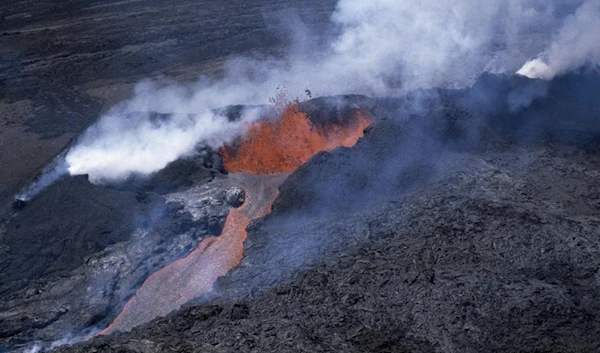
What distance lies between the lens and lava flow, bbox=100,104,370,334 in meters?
12.1

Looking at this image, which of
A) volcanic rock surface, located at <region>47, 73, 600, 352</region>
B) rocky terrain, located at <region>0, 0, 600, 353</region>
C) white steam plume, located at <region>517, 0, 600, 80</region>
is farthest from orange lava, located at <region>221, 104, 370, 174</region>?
white steam plume, located at <region>517, 0, 600, 80</region>

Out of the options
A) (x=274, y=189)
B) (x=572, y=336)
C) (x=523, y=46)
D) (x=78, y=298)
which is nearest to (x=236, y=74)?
(x=274, y=189)

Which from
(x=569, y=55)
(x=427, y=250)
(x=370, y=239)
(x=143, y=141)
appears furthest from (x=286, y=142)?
(x=569, y=55)

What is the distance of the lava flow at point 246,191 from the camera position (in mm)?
12133

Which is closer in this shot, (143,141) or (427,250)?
(427,250)

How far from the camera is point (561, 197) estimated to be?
1301cm

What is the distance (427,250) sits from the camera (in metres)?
11.2

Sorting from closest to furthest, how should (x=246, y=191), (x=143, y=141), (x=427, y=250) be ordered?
(x=427, y=250) → (x=246, y=191) → (x=143, y=141)

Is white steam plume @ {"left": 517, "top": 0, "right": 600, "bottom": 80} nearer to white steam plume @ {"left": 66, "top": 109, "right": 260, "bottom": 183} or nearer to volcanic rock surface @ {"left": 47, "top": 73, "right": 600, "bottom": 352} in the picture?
volcanic rock surface @ {"left": 47, "top": 73, "right": 600, "bottom": 352}

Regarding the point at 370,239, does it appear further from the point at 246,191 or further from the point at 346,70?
the point at 346,70

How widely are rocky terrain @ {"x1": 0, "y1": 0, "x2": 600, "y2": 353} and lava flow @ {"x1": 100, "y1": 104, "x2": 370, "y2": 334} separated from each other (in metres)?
0.31

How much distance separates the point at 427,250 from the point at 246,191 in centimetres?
614

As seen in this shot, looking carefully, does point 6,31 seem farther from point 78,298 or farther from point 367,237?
point 367,237

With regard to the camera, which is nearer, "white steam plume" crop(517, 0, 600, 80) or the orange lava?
the orange lava
